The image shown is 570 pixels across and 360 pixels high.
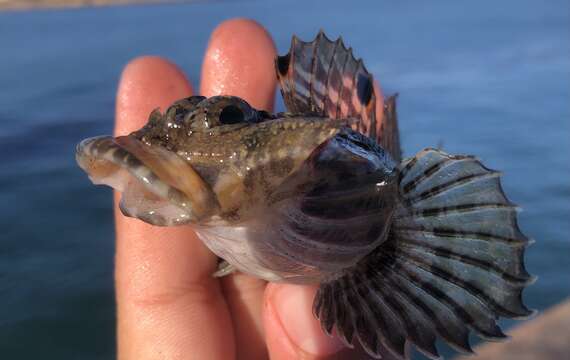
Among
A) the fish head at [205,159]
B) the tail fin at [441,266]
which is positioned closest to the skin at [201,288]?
the tail fin at [441,266]

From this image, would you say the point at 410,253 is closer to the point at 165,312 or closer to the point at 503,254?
the point at 503,254

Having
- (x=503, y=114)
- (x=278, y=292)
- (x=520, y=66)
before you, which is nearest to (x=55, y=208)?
(x=278, y=292)

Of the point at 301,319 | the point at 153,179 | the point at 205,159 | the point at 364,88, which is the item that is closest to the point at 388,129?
the point at 364,88

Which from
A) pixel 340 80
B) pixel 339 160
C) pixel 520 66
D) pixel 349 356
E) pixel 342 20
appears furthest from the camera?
pixel 342 20

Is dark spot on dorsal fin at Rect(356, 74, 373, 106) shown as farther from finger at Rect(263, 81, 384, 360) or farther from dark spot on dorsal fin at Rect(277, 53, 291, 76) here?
finger at Rect(263, 81, 384, 360)

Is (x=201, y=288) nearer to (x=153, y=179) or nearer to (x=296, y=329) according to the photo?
(x=296, y=329)

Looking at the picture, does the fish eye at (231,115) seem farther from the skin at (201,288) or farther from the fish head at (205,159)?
the skin at (201,288)
